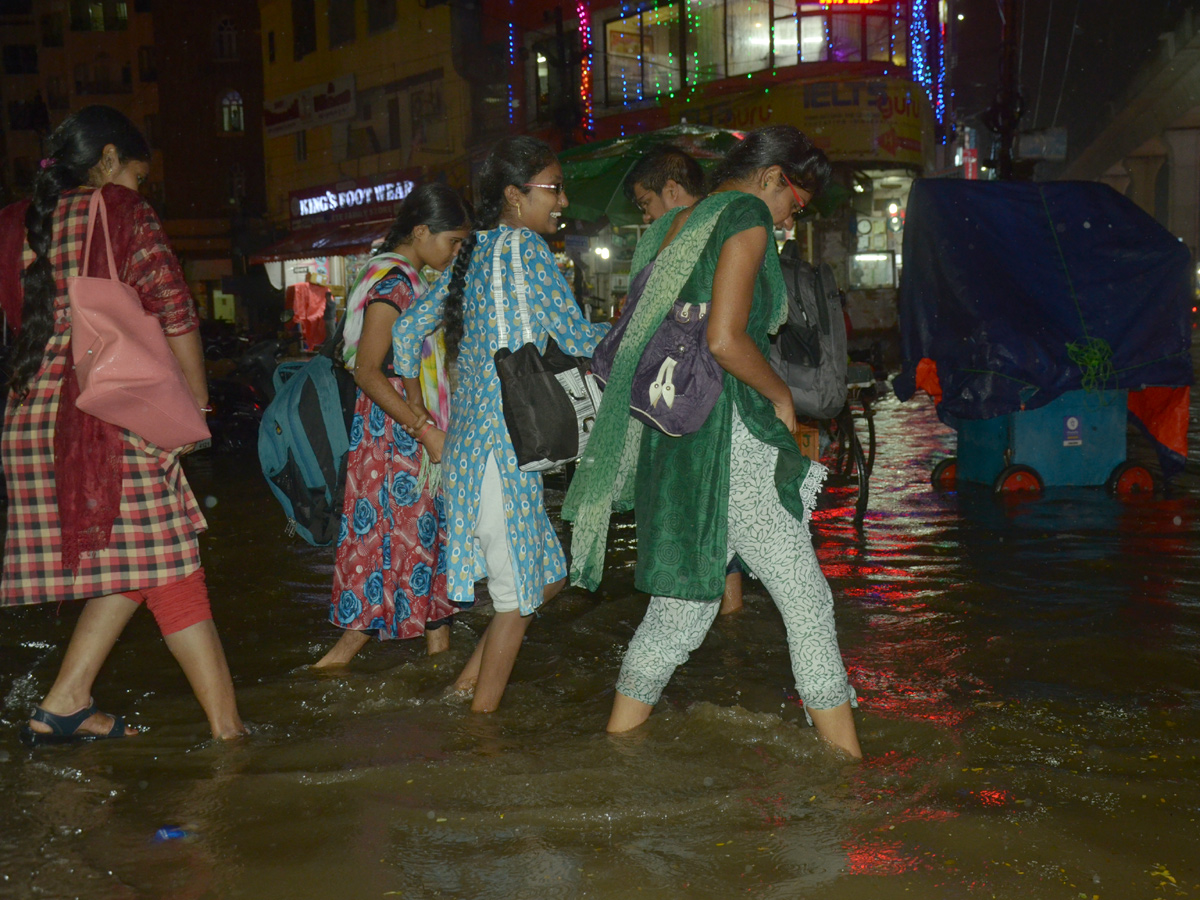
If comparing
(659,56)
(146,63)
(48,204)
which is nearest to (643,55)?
(659,56)

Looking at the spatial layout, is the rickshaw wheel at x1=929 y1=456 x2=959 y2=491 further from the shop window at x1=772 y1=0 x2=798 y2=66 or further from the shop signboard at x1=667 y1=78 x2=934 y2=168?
the shop window at x1=772 y1=0 x2=798 y2=66

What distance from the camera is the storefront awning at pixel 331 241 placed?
2458cm

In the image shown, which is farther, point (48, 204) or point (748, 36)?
point (748, 36)

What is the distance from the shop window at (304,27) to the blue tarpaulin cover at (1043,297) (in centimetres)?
2785

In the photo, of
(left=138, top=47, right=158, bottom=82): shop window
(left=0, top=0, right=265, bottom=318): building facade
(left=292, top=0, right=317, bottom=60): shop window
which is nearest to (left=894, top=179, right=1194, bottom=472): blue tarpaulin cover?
(left=292, top=0, right=317, bottom=60): shop window

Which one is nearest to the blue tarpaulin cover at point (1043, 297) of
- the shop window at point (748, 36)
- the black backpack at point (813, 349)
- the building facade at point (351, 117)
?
the black backpack at point (813, 349)

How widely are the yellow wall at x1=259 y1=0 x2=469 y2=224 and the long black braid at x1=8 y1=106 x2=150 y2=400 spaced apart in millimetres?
23751

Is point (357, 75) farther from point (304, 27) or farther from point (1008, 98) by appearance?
point (1008, 98)

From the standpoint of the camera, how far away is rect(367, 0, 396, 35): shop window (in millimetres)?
28312

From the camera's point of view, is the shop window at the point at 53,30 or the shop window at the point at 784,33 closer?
the shop window at the point at 784,33

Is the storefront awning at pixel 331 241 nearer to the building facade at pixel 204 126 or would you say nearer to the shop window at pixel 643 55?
the shop window at pixel 643 55

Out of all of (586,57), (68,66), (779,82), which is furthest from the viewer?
(68,66)

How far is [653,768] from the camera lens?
301cm

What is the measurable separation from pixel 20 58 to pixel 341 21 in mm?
29903
